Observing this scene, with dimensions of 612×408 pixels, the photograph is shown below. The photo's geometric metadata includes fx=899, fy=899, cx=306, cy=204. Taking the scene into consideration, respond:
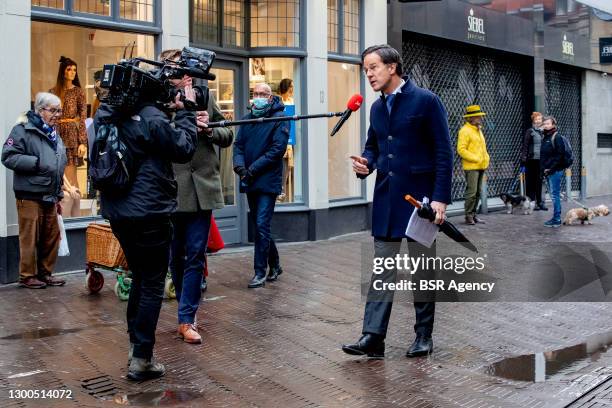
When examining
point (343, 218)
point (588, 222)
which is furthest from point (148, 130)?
point (588, 222)

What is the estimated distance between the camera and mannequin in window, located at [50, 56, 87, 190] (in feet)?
33.7

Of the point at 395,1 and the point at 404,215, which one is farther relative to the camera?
the point at 395,1

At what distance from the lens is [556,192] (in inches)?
599

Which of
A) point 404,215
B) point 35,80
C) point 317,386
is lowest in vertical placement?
point 317,386

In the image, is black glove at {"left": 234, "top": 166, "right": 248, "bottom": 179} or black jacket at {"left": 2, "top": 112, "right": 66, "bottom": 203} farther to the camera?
black glove at {"left": 234, "top": 166, "right": 248, "bottom": 179}

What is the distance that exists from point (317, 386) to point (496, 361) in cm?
140

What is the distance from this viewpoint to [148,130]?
→ 5.32 metres

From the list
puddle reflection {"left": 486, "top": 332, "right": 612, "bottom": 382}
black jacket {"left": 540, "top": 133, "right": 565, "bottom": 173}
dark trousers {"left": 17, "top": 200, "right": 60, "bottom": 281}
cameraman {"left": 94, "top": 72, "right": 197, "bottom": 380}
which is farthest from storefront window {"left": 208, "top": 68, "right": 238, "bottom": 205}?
cameraman {"left": 94, "top": 72, "right": 197, "bottom": 380}

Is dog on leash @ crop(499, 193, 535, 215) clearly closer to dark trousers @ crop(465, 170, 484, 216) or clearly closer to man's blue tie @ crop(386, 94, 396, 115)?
dark trousers @ crop(465, 170, 484, 216)

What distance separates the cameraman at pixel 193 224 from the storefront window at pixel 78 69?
3.49m

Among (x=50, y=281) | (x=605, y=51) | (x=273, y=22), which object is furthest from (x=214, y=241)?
(x=605, y=51)

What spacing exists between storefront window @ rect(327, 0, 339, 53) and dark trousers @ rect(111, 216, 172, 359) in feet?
28.2

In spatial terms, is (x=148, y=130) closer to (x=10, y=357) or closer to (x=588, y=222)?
(x=10, y=357)

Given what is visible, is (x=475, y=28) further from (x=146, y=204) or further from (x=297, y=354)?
(x=146, y=204)
